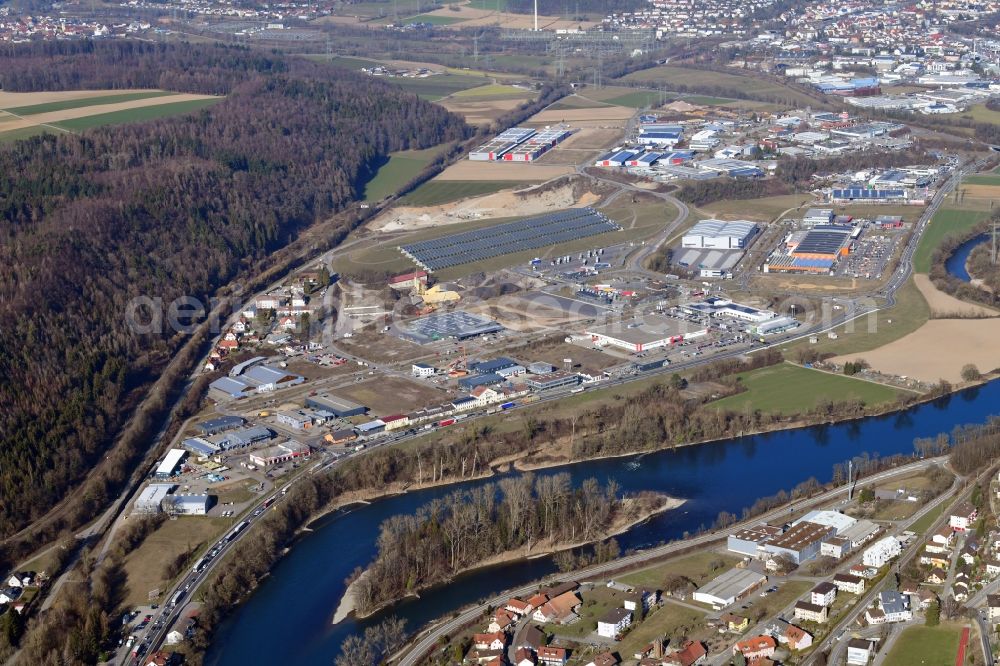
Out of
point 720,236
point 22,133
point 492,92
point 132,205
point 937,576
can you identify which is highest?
point 22,133

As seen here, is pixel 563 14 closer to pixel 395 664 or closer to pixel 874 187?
pixel 874 187

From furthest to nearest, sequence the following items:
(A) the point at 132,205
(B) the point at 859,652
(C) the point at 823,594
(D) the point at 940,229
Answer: (D) the point at 940,229, (A) the point at 132,205, (C) the point at 823,594, (B) the point at 859,652

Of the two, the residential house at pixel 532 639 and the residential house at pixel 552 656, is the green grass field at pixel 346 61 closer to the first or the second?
the residential house at pixel 532 639

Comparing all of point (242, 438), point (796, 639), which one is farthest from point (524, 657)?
point (242, 438)

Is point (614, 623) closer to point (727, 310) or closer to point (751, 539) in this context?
point (751, 539)

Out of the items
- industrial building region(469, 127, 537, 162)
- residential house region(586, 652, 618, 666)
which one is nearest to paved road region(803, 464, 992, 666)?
residential house region(586, 652, 618, 666)

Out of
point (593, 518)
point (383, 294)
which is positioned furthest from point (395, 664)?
point (383, 294)

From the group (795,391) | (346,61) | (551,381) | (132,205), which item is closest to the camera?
(795,391)

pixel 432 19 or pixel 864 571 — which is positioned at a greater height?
pixel 432 19
